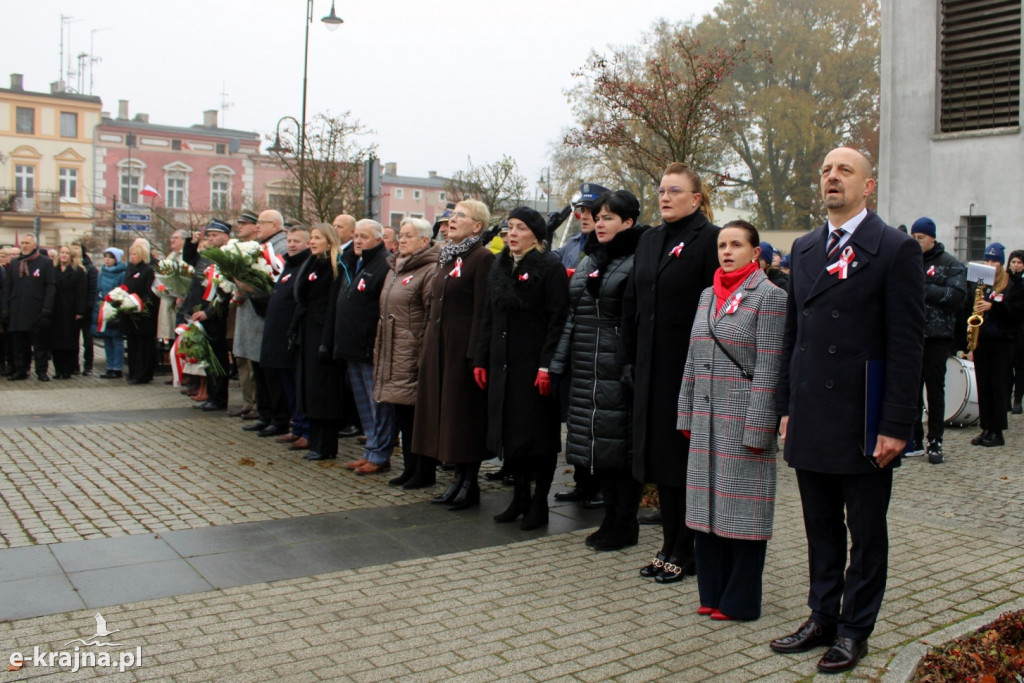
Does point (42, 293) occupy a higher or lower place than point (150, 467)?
higher

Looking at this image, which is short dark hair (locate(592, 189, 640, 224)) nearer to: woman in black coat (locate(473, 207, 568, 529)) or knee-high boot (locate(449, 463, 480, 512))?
woman in black coat (locate(473, 207, 568, 529))

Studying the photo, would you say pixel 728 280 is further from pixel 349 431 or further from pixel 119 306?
pixel 119 306

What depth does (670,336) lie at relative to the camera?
5.53 metres

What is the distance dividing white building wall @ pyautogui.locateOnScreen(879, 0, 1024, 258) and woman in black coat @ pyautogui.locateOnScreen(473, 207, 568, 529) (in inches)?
471

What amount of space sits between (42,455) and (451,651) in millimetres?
6379

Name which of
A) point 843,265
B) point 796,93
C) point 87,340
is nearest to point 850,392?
point 843,265

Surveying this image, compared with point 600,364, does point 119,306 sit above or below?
above

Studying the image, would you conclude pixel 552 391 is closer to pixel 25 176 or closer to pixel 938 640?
pixel 938 640

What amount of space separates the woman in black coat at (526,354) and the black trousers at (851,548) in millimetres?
2411

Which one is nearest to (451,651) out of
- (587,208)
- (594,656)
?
(594,656)

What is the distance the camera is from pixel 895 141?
17297mm

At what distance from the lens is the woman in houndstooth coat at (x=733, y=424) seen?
4824 mm

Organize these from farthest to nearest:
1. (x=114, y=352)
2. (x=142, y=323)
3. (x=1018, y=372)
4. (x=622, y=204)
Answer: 1. (x=114, y=352)
2. (x=142, y=323)
3. (x=1018, y=372)
4. (x=622, y=204)

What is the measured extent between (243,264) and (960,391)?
26.8 feet
